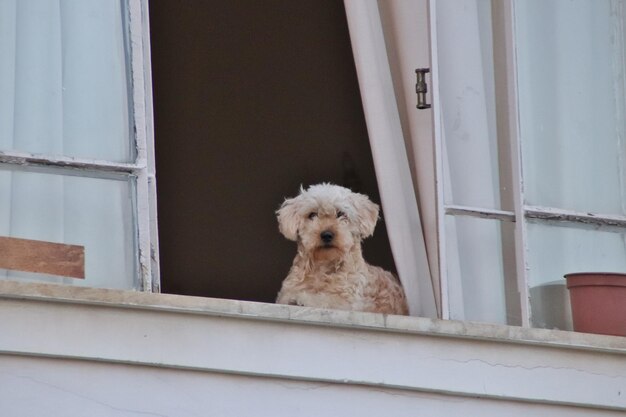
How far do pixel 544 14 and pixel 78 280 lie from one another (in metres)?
2.31

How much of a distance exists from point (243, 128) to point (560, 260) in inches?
108

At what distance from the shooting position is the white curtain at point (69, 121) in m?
5.59

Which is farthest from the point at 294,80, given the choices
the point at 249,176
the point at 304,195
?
the point at 304,195

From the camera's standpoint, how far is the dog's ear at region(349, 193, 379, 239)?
6.86m

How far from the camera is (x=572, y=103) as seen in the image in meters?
6.61

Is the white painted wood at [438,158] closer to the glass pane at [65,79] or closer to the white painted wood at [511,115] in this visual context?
the white painted wood at [511,115]

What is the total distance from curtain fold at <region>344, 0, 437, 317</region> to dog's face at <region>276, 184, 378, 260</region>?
0.61 meters

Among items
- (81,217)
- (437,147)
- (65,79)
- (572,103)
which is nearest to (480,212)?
(437,147)

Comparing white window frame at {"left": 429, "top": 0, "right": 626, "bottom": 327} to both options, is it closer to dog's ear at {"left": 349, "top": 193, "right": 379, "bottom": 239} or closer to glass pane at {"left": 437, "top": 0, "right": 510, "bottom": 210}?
glass pane at {"left": 437, "top": 0, "right": 510, "bottom": 210}

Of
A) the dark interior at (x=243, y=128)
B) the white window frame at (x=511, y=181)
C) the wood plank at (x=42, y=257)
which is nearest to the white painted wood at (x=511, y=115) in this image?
the white window frame at (x=511, y=181)

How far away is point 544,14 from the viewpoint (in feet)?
21.7

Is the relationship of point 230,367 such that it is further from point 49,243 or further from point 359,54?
point 359,54

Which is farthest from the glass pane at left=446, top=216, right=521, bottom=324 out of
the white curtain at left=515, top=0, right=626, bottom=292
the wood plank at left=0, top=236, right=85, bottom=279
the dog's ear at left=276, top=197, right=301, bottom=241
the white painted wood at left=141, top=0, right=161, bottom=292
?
the wood plank at left=0, top=236, right=85, bottom=279

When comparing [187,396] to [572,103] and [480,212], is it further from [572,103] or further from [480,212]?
[572,103]
